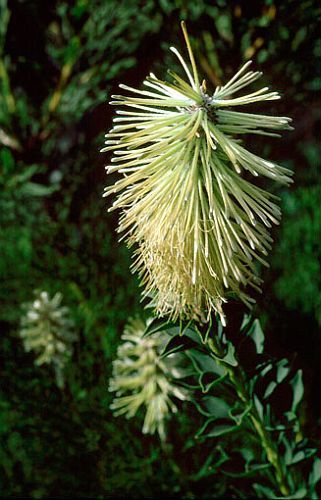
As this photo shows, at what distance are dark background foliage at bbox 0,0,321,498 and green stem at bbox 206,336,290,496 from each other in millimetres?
39

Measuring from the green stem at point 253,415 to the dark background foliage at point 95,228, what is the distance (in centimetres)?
4

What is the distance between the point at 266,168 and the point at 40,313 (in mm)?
492

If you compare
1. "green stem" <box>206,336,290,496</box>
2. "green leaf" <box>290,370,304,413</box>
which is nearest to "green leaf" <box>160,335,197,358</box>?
"green stem" <box>206,336,290,496</box>

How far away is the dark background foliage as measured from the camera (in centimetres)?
77

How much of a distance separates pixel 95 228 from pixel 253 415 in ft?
2.00

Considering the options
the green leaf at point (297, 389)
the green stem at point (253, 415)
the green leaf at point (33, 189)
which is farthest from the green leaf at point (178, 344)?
the green leaf at point (33, 189)

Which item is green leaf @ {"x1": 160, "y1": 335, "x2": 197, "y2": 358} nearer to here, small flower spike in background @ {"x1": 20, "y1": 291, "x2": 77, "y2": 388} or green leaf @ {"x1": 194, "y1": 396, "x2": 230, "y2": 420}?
green leaf @ {"x1": 194, "y1": 396, "x2": 230, "y2": 420}

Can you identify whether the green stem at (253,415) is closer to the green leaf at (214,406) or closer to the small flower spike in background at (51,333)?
the green leaf at (214,406)

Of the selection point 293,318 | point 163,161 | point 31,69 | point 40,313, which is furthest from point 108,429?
point 31,69

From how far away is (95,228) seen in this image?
41.1 inches

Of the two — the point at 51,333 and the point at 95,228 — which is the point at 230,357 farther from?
the point at 95,228

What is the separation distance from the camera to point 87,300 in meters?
0.89

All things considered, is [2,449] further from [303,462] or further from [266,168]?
[266,168]

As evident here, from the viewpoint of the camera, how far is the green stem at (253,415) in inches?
16.9
